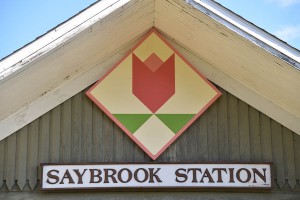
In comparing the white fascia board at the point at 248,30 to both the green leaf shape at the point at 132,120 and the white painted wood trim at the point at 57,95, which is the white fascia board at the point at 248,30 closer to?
the white painted wood trim at the point at 57,95

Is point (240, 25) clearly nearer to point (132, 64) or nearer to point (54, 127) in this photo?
point (132, 64)

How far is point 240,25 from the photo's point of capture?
25.2ft

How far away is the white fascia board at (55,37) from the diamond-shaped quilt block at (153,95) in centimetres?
101

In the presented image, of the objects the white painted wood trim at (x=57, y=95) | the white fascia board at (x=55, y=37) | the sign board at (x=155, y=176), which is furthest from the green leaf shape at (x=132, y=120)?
the white fascia board at (x=55, y=37)

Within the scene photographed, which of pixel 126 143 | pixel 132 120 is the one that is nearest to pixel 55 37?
pixel 132 120

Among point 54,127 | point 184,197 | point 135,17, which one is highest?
point 135,17

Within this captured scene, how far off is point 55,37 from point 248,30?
6.86 feet

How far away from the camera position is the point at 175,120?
8453mm

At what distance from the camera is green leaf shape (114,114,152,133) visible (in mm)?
8414

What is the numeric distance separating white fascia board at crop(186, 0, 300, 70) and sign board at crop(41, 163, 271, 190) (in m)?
1.47

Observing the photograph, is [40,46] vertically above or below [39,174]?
above

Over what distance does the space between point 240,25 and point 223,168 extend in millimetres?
1731

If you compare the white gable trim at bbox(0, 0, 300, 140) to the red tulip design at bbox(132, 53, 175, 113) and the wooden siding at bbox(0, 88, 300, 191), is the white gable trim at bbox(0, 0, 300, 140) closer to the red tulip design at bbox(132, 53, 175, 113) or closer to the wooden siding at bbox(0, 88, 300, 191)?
the wooden siding at bbox(0, 88, 300, 191)

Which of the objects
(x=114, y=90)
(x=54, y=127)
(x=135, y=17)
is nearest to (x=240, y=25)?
(x=135, y=17)
